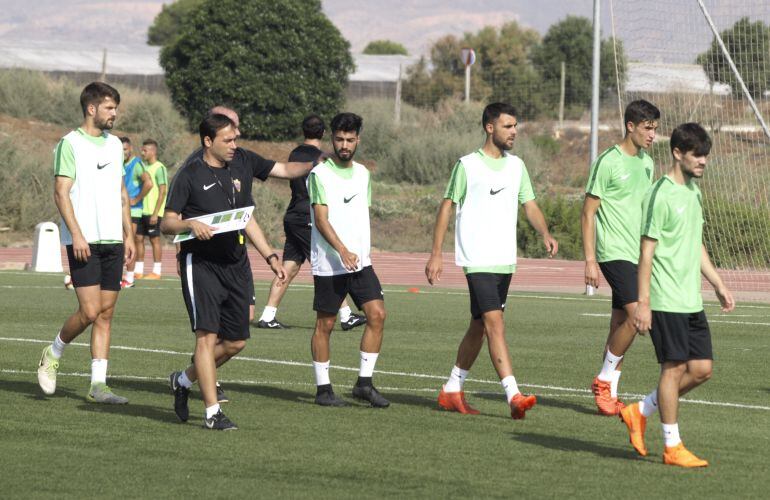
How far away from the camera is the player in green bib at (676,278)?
27.1ft

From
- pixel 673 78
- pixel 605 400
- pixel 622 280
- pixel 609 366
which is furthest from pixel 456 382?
pixel 673 78

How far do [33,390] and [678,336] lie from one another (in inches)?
199

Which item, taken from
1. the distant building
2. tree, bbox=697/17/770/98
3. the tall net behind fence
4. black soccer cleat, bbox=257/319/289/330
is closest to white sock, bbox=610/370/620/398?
black soccer cleat, bbox=257/319/289/330

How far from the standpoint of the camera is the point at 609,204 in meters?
11.1

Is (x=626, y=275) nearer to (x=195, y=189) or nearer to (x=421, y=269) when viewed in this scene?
(x=195, y=189)

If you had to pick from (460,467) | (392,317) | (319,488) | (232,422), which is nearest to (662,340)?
(460,467)

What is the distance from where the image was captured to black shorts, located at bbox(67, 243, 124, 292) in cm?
1055

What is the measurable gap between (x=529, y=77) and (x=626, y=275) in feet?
213

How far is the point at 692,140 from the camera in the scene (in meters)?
8.22

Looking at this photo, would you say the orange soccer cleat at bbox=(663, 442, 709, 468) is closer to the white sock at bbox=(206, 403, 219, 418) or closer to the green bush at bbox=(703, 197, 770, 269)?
the white sock at bbox=(206, 403, 219, 418)

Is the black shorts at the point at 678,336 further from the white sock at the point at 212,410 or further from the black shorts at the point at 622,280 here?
the white sock at the point at 212,410

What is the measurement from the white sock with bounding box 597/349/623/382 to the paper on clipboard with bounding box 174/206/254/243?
111 inches

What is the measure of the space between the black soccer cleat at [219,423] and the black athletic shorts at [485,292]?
1.91 m

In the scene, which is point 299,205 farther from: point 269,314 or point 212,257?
point 212,257
